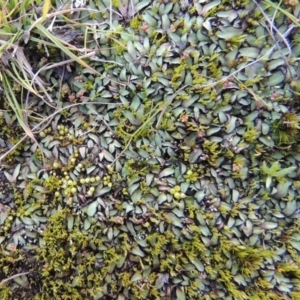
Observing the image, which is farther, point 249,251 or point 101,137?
point 101,137

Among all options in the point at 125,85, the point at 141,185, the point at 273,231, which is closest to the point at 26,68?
the point at 125,85

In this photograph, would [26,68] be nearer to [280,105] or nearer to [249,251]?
[280,105]

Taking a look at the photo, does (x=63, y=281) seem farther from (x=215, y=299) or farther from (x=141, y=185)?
(x=215, y=299)

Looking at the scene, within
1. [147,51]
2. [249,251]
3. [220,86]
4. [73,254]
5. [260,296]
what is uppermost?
[147,51]

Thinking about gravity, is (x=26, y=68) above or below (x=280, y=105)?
above

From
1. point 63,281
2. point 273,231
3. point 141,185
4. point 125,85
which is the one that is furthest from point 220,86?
point 63,281

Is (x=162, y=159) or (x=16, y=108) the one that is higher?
(x=16, y=108)
